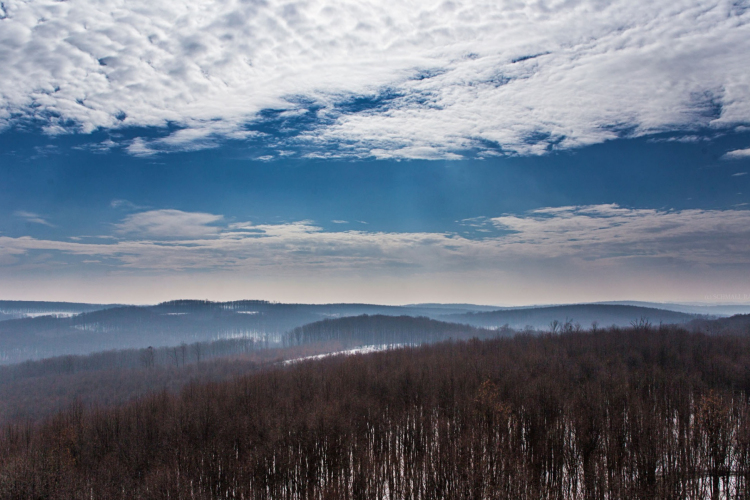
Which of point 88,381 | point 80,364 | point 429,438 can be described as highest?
point 429,438

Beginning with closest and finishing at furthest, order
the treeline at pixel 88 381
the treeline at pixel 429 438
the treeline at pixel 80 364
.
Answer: the treeline at pixel 429 438, the treeline at pixel 88 381, the treeline at pixel 80 364

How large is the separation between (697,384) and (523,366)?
2895 cm

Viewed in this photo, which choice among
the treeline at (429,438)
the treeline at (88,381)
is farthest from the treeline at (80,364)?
the treeline at (429,438)

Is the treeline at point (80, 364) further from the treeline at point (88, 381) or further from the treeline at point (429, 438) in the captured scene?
the treeline at point (429, 438)

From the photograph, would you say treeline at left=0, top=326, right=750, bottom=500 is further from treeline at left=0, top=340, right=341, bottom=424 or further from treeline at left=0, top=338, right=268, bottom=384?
treeline at left=0, top=338, right=268, bottom=384

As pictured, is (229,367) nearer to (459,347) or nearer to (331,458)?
(459,347)

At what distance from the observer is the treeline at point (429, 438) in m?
33.4

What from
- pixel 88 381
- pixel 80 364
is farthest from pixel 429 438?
pixel 80 364

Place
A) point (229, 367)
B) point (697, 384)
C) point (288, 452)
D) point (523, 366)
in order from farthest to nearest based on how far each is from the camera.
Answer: point (229, 367) < point (523, 366) < point (697, 384) < point (288, 452)

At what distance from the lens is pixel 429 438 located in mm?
Result: 47938

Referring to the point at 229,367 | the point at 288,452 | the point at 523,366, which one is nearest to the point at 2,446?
the point at 288,452

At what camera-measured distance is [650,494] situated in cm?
2961

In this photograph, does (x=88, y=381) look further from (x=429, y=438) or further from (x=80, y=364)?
(x=429, y=438)

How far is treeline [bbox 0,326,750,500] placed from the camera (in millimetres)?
33438
